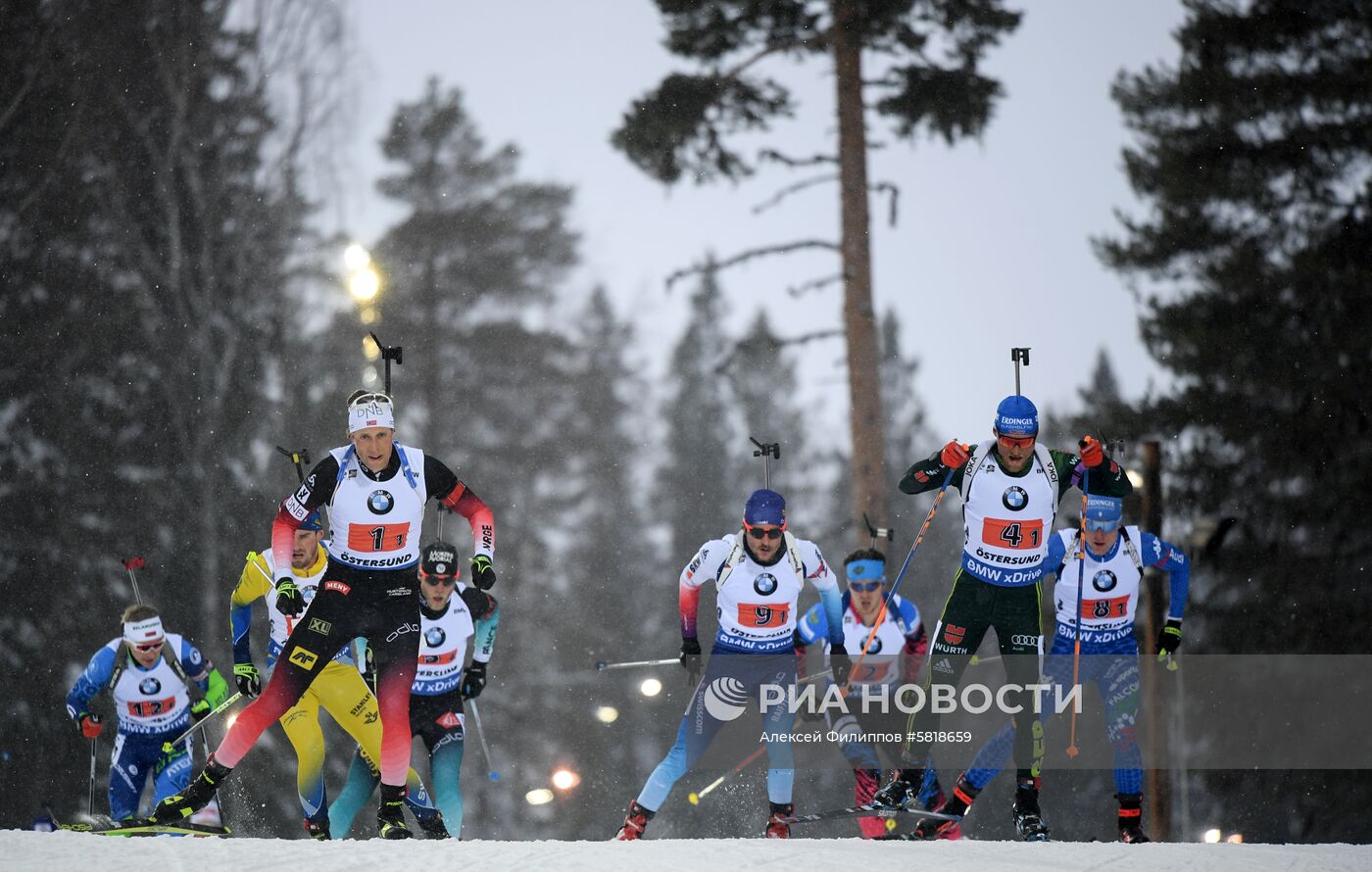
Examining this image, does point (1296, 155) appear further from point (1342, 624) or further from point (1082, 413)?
point (1342, 624)

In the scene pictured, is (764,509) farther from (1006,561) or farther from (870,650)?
(870,650)

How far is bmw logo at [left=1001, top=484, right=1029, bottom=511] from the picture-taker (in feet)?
23.2

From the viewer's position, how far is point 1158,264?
60.1 feet

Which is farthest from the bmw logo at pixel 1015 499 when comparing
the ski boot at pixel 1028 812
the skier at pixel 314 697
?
the skier at pixel 314 697

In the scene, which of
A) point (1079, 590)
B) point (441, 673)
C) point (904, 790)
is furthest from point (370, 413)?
point (1079, 590)

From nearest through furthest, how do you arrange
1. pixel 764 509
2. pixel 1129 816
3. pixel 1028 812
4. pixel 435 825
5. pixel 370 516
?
pixel 370 516 < pixel 1129 816 < pixel 1028 812 < pixel 764 509 < pixel 435 825

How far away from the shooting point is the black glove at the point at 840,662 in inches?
311

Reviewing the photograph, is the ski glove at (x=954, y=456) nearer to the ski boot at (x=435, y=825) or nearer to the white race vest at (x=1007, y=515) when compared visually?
the white race vest at (x=1007, y=515)

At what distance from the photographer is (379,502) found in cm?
671

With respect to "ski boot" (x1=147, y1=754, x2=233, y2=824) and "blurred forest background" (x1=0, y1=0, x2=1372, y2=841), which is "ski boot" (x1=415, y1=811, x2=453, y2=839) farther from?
"blurred forest background" (x1=0, y1=0, x2=1372, y2=841)

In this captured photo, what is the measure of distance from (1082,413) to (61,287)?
45.7 ft

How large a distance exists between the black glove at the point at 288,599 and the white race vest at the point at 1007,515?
3393 millimetres

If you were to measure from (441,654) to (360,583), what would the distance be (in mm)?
2246

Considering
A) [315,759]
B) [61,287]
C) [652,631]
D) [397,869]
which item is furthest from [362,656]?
[652,631]
